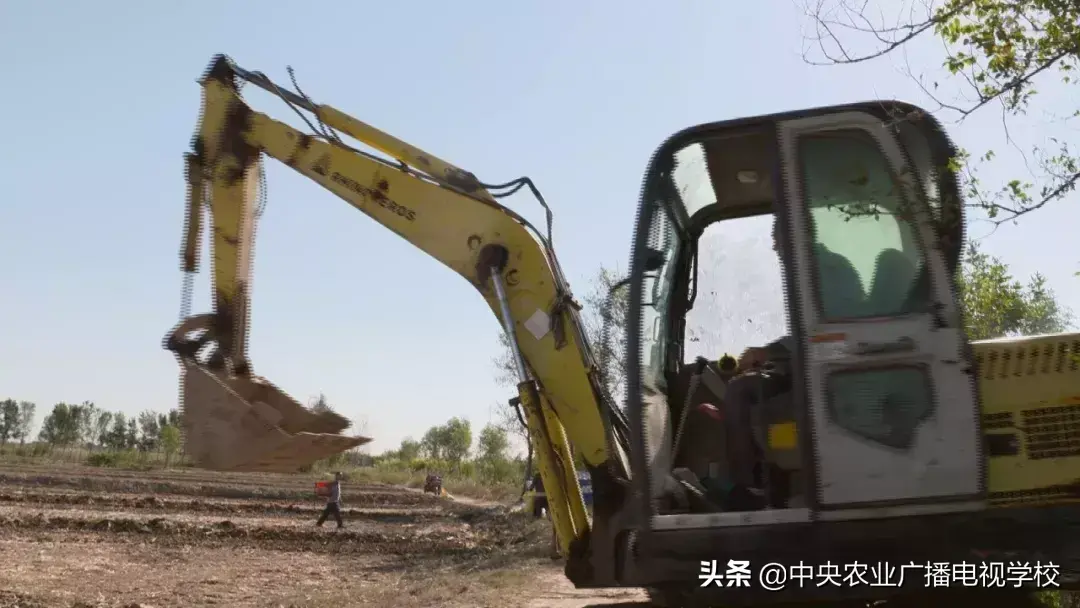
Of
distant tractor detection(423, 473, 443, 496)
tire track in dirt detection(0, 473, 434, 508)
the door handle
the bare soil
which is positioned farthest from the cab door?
distant tractor detection(423, 473, 443, 496)

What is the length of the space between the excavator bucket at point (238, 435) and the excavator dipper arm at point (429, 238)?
427mm

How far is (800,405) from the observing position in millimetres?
3705

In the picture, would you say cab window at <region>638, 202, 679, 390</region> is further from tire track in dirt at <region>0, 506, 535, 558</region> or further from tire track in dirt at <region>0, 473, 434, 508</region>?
tire track in dirt at <region>0, 473, 434, 508</region>

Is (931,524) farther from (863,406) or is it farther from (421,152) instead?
(421,152)

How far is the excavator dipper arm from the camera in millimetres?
4629

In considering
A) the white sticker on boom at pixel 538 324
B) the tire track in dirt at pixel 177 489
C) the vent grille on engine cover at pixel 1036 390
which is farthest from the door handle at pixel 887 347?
the tire track in dirt at pixel 177 489

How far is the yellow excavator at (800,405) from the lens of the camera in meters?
3.56

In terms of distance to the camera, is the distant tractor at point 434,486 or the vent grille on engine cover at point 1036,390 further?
the distant tractor at point 434,486

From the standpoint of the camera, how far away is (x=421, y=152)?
547 centimetres

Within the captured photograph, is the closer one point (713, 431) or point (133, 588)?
point (713, 431)

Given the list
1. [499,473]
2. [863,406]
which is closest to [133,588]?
[863,406]

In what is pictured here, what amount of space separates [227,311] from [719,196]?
122 inches

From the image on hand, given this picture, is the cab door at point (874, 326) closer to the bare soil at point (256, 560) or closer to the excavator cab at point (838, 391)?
the excavator cab at point (838, 391)

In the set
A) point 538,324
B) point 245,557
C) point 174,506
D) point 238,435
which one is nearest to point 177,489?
point 174,506
